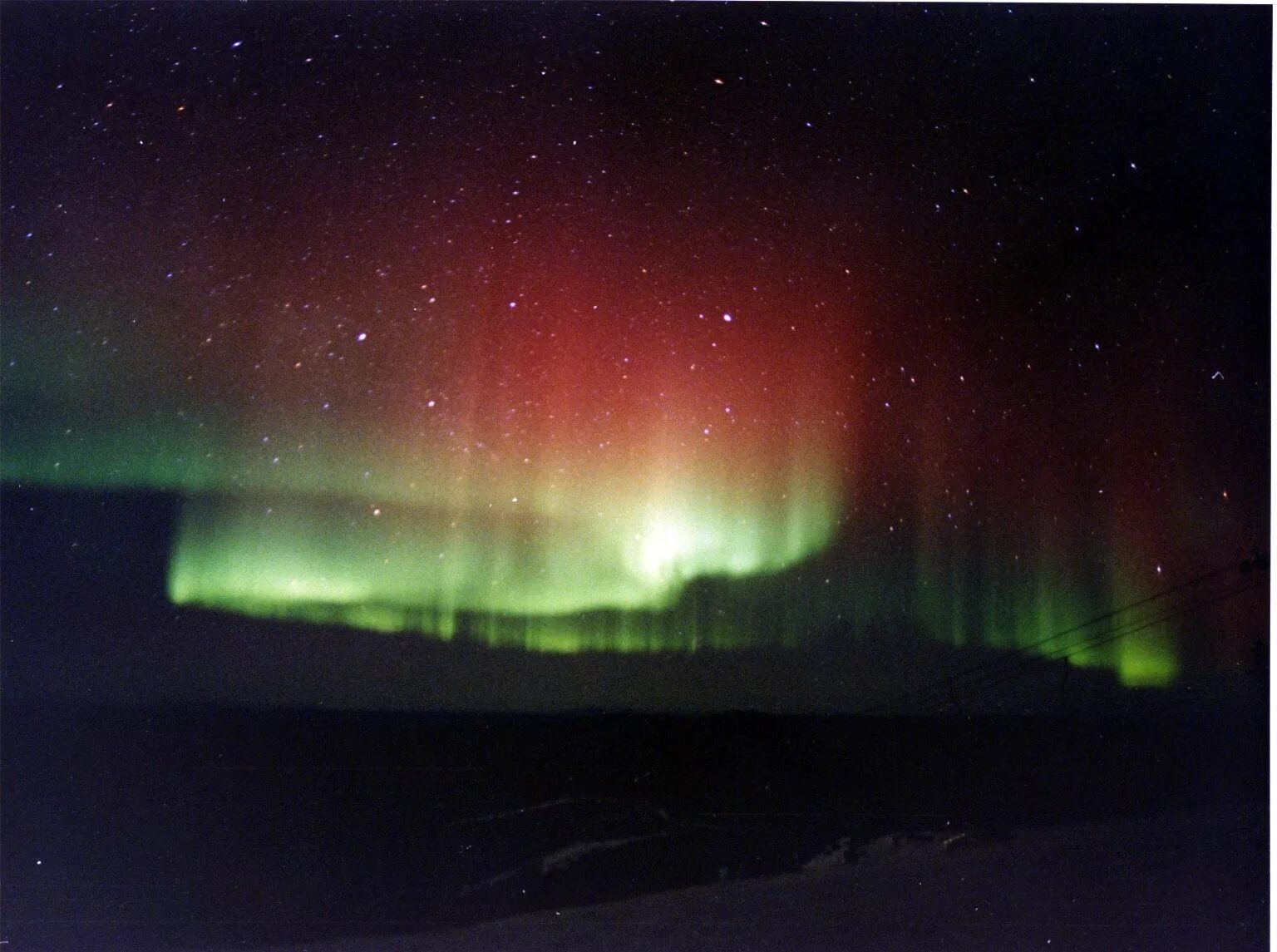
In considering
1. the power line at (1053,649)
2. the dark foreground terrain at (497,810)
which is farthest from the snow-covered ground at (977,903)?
the power line at (1053,649)

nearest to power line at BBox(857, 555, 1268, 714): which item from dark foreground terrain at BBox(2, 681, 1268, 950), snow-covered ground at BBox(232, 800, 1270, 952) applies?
dark foreground terrain at BBox(2, 681, 1268, 950)

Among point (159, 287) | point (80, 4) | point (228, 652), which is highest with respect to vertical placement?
point (80, 4)

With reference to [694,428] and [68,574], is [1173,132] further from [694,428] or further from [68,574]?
[68,574]

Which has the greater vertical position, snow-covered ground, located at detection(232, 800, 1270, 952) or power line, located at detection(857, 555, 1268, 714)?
power line, located at detection(857, 555, 1268, 714)

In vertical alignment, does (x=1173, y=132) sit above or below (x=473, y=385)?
above

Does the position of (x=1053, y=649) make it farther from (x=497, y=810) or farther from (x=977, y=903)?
(x=497, y=810)

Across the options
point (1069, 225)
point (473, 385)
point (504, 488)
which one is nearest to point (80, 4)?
point (473, 385)

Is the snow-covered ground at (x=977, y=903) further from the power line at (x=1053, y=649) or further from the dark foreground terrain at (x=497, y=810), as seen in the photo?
the power line at (x=1053, y=649)

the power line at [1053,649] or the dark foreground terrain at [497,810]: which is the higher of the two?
the power line at [1053,649]

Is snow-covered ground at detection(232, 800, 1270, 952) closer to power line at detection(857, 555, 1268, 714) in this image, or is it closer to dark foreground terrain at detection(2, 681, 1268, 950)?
dark foreground terrain at detection(2, 681, 1268, 950)
